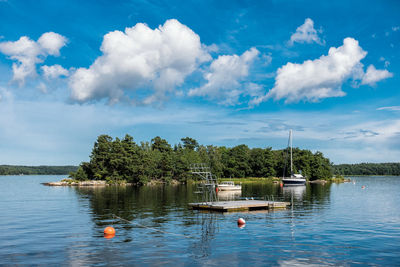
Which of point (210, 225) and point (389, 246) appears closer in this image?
point (389, 246)

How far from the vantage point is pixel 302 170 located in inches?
7352

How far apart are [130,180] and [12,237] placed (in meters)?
112

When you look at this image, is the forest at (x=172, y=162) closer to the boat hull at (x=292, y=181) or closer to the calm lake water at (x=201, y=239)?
the boat hull at (x=292, y=181)

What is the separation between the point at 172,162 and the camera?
514 ft

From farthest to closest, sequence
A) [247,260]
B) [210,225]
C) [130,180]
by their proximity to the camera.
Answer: [130,180] < [210,225] < [247,260]

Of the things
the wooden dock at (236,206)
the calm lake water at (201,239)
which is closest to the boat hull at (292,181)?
the wooden dock at (236,206)

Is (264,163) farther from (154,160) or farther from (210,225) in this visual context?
(210,225)

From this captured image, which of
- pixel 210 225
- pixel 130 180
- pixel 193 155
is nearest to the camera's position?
pixel 210 225

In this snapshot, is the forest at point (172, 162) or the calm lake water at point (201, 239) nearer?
the calm lake water at point (201, 239)

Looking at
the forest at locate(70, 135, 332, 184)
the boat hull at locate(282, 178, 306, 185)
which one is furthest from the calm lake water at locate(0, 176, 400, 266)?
the boat hull at locate(282, 178, 306, 185)

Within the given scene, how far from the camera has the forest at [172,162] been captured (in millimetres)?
142750

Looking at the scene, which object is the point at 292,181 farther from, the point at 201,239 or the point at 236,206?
the point at 201,239

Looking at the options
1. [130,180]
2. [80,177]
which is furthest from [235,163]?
[80,177]

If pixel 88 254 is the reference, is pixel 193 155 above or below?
above
